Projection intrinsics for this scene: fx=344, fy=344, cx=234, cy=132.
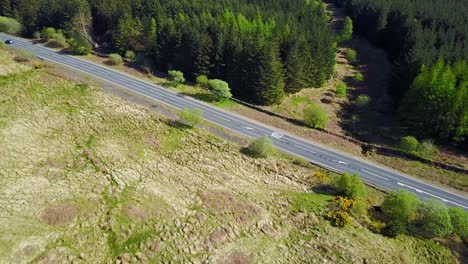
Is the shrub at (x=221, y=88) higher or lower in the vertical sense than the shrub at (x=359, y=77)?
lower

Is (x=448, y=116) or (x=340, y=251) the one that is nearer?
(x=340, y=251)

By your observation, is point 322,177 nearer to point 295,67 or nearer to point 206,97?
point 206,97

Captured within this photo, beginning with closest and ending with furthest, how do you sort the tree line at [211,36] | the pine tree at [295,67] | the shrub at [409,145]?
the shrub at [409,145] < the tree line at [211,36] < the pine tree at [295,67]

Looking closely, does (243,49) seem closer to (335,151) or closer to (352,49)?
(335,151)

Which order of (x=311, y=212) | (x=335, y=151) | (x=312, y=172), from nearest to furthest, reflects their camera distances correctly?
(x=311, y=212) < (x=312, y=172) < (x=335, y=151)

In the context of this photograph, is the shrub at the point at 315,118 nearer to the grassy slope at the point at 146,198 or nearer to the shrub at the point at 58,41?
the grassy slope at the point at 146,198

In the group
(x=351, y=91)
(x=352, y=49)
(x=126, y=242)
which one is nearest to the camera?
(x=126, y=242)

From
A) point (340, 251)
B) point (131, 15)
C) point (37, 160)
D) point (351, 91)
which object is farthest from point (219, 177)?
point (131, 15)

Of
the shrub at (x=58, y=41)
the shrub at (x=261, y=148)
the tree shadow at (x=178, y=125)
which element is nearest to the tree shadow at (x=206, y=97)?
the tree shadow at (x=178, y=125)
